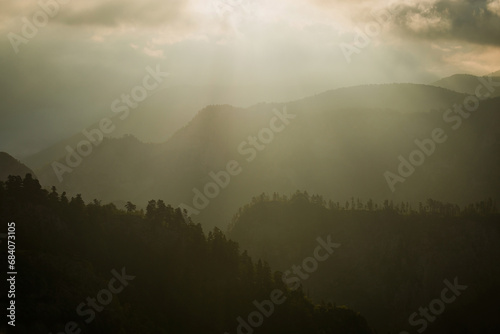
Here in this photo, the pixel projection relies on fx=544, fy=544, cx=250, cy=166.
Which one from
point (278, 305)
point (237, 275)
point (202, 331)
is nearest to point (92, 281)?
point (202, 331)

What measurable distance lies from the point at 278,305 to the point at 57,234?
70573mm

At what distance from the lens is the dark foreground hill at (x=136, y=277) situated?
12606cm

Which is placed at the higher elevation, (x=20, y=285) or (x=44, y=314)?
(x=20, y=285)

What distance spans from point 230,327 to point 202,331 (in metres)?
9.60

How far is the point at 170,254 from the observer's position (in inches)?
6663

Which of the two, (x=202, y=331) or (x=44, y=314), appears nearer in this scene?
(x=44, y=314)

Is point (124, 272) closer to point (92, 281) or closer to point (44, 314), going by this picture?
point (92, 281)

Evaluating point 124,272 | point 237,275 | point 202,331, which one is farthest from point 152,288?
point 237,275

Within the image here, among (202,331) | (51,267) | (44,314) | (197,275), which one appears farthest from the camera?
(197,275)

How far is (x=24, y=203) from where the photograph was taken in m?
156

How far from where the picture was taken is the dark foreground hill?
126062mm

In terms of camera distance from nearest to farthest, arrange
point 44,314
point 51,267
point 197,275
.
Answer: point 44,314, point 51,267, point 197,275

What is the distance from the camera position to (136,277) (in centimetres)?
15688

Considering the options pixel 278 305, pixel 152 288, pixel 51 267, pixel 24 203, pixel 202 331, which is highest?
pixel 24 203
